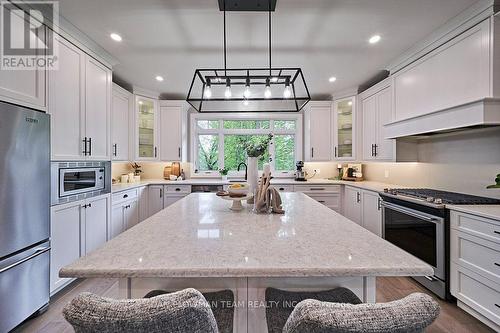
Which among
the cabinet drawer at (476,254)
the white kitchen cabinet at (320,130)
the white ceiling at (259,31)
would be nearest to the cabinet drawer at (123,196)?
the white ceiling at (259,31)

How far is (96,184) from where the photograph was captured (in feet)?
8.69

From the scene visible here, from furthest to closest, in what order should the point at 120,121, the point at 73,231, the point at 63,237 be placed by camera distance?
the point at 120,121 < the point at 73,231 < the point at 63,237

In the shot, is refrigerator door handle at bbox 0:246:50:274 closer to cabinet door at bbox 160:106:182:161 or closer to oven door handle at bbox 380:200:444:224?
cabinet door at bbox 160:106:182:161

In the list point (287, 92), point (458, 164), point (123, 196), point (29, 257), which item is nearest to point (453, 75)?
point (458, 164)

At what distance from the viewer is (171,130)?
432 centimetres

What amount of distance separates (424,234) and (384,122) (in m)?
1.74

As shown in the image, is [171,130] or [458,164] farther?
[171,130]

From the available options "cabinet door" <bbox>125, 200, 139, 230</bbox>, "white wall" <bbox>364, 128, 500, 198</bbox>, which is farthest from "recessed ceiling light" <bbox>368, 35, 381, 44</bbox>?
"cabinet door" <bbox>125, 200, 139, 230</bbox>

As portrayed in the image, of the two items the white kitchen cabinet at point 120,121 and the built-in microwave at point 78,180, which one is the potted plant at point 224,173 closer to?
the white kitchen cabinet at point 120,121

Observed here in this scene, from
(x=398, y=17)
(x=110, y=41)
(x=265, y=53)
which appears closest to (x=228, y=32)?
(x=265, y=53)

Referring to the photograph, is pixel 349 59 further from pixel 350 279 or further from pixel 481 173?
pixel 350 279

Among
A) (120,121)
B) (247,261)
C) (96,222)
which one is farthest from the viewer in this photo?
(120,121)

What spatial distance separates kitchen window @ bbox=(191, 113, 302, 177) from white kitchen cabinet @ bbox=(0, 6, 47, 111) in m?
2.95

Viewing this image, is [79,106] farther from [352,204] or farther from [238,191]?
[352,204]
